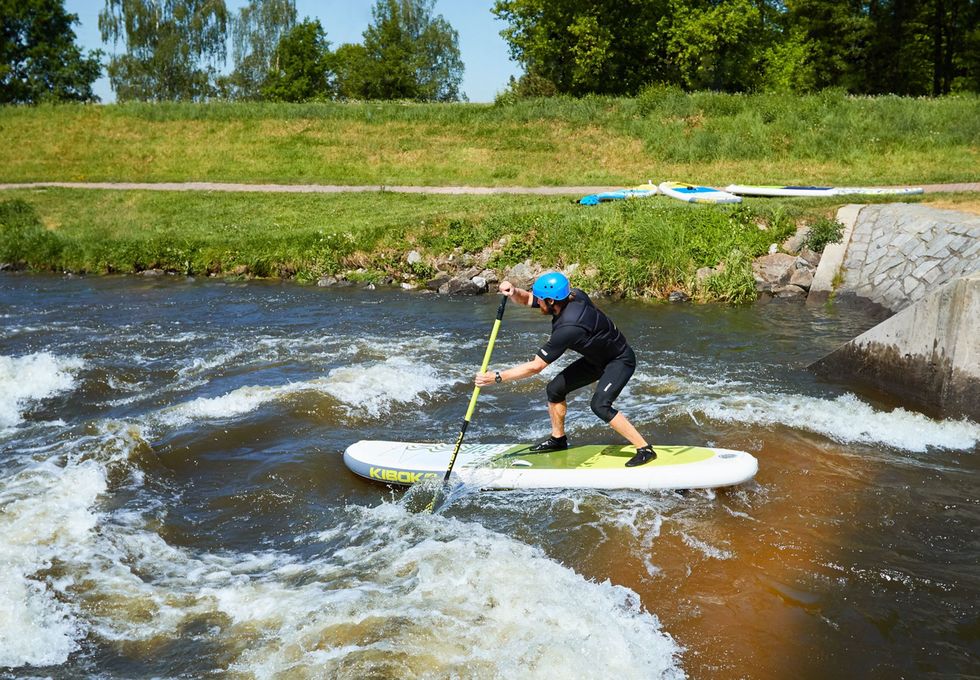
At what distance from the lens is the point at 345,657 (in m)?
5.58

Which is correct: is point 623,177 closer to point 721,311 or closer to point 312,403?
point 721,311

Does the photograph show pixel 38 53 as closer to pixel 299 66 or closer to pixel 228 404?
pixel 299 66

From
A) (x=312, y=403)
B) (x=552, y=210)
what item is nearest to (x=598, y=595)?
(x=312, y=403)

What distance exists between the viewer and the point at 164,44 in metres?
65.2

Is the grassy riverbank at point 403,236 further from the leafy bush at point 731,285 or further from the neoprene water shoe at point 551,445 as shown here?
the neoprene water shoe at point 551,445

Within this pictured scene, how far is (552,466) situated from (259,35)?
70048mm

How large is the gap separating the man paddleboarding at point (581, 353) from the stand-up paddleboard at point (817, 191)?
14.3 metres

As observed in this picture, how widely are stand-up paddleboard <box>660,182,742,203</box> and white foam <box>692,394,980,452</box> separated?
10220mm

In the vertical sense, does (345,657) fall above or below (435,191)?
below

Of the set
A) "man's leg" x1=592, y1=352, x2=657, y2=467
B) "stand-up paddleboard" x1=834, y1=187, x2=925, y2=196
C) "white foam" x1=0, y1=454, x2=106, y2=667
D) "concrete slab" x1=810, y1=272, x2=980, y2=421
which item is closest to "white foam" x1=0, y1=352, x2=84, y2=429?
"white foam" x1=0, y1=454, x2=106, y2=667

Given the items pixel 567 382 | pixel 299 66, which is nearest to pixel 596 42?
pixel 299 66

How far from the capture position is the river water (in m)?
5.75

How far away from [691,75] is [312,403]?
37.0 meters

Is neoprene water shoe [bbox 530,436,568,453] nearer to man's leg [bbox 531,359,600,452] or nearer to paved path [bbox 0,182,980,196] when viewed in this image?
man's leg [bbox 531,359,600,452]
